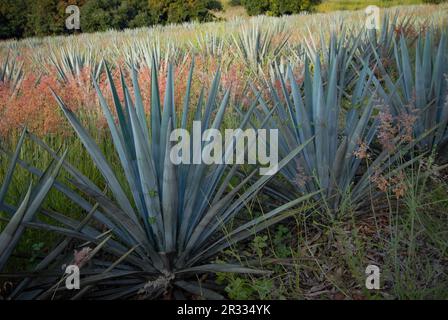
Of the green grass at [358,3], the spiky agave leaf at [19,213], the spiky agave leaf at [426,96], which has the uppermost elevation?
the green grass at [358,3]

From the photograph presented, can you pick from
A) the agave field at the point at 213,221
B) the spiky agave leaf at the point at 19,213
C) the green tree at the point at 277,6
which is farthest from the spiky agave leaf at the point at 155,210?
the green tree at the point at 277,6

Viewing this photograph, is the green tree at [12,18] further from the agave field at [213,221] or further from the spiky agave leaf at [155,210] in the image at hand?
the spiky agave leaf at [155,210]

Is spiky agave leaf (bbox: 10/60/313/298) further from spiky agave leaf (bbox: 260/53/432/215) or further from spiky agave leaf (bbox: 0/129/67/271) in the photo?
spiky agave leaf (bbox: 260/53/432/215)

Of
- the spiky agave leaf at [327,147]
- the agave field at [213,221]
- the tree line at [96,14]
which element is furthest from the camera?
the tree line at [96,14]

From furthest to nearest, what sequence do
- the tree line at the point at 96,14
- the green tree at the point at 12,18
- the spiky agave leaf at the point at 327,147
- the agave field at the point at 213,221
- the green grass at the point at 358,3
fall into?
1. the green grass at the point at 358,3
2. the tree line at the point at 96,14
3. the green tree at the point at 12,18
4. the spiky agave leaf at the point at 327,147
5. the agave field at the point at 213,221

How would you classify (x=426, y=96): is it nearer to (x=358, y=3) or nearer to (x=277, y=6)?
(x=358, y=3)

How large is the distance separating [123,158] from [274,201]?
91 centimetres

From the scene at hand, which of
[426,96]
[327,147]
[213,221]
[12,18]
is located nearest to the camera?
[213,221]

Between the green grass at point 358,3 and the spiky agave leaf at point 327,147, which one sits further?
the green grass at point 358,3

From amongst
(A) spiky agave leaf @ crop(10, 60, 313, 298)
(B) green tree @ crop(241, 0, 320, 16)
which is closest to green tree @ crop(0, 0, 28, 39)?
(A) spiky agave leaf @ crop(10, 60, 313, 298)

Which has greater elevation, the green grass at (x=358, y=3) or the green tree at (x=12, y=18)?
the green grass at (x=358, y=3)

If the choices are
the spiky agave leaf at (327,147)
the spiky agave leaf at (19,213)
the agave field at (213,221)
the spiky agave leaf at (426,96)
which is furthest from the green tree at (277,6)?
the spiky agave leaf at (19,213)

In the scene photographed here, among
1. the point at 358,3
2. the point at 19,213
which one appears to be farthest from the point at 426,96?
the point at 358,3

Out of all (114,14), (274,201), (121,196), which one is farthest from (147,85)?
(114,14)
